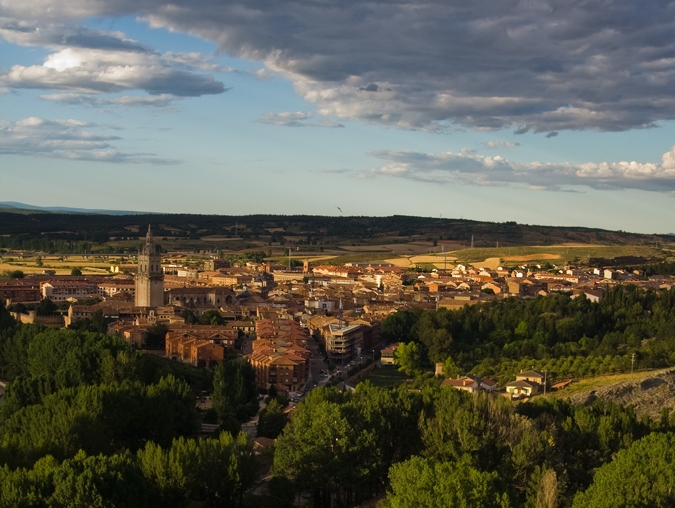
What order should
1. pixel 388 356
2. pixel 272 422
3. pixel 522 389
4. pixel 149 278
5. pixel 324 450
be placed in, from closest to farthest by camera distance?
pixel 324 450 < pixel 272 422 < pixel 522 389 < pixel 388 356 < pixel 149 278

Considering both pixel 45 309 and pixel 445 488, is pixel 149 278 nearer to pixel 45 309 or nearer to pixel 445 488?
pixel 45 309

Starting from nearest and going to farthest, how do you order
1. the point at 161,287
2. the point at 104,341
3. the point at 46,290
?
the point at 104,341, the point at 161,287, the point at 46,290

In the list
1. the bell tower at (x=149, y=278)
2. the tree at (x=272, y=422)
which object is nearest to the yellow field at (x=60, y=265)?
the bell tower at (x=149, y=278)

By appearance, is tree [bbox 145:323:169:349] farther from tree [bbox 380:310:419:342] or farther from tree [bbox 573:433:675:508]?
tree [bbox 573:433:675:508]

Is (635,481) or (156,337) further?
(156,337)

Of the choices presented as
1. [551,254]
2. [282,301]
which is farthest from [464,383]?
[551,254]

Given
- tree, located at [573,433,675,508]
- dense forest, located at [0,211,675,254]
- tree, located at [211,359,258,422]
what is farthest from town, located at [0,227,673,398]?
dense forest, located at [0,211,675,254]

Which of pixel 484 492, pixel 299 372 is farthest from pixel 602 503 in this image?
pixel 299 372

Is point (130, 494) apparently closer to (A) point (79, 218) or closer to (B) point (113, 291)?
(B) point (113, 291)
